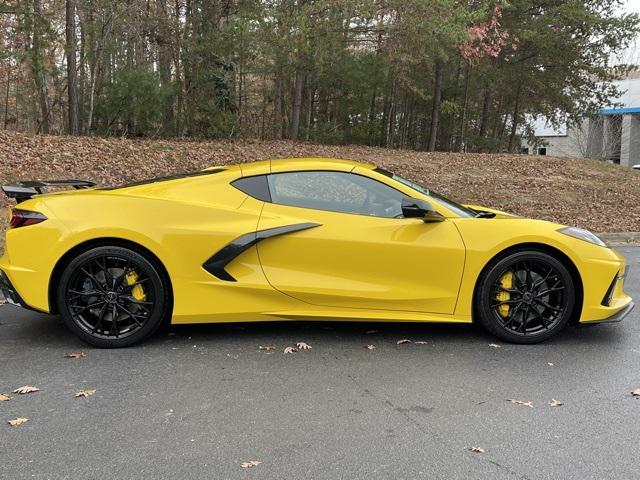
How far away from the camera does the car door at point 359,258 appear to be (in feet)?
14.1

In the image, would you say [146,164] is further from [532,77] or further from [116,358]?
[532,77]

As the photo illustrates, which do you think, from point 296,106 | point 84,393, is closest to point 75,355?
point 84,393

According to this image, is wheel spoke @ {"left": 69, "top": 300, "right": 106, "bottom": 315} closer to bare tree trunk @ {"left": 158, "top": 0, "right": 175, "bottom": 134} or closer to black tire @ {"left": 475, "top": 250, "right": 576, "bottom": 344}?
black tire @ {"left": 475, "top": 250, "right": 576, "bottom": 344}

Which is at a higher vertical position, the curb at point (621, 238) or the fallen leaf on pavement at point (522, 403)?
the curb at point (621, 238)

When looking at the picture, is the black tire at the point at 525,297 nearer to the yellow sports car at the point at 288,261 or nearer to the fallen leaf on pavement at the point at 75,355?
the yellow sports car at the point at 288,261

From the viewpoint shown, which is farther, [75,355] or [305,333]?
[305,333]

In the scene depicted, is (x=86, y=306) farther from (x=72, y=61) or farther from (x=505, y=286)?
(x=72, y=61)

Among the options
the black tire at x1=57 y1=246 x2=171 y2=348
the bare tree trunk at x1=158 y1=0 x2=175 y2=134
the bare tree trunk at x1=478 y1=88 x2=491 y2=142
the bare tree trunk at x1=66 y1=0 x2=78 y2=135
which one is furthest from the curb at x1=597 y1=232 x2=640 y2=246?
the bare tree trunk at x1=478 y1=88 x2=491 y2=142

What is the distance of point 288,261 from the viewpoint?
4.30 meters

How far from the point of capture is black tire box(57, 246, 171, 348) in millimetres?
4219

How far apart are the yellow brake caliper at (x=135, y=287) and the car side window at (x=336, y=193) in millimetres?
1207

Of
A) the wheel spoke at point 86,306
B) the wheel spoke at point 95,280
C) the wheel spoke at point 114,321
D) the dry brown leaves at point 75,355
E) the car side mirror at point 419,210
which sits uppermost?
the car side mirror at point 419,210

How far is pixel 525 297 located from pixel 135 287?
9.94ft

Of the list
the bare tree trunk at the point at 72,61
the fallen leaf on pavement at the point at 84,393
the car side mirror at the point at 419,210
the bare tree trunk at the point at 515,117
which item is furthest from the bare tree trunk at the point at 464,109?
the fallen leaf on pavement at the point at 84,393
